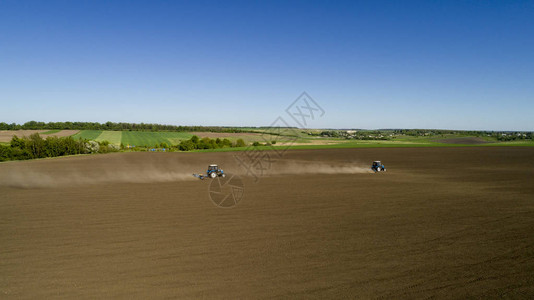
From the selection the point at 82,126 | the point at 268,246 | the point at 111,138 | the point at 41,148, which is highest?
the point at 82,126

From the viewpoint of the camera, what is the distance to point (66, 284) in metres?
7.98

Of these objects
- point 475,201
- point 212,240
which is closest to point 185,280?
point 212,240

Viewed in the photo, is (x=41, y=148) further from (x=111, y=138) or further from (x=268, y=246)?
(x=268, y=246)

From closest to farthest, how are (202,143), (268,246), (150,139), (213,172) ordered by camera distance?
1. (268,246)
2. (213,172)
3. (202,143)
4. (150,139)

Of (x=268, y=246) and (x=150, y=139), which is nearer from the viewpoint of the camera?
(x=268, y=246)

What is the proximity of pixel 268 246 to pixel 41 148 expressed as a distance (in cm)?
6996

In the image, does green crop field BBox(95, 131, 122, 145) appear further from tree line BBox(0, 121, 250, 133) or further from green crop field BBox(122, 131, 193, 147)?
tree line BBox(0, 121, 250, 133)

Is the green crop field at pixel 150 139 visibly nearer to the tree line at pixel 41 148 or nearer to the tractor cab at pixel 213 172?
the tree line at pixel 41 148

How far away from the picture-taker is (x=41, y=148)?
58.2 m

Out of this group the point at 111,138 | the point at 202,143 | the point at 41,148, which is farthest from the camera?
the point at 111,138

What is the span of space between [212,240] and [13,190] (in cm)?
2185

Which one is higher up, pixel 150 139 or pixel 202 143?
pixel 150 139

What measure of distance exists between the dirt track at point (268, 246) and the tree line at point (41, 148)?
49.3 metres

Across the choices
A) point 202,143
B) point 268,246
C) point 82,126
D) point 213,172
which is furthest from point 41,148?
point 82,126
